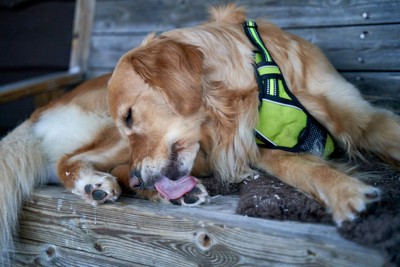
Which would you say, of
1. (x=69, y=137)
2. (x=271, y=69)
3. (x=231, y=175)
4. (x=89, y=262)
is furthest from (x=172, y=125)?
(x=69, y=137)

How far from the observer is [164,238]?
1905 millimetres

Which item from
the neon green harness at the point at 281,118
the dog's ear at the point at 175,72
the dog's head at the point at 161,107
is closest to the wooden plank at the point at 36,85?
the dog's head at the point at 161,107

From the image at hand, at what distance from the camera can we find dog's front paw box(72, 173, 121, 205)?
207 cm

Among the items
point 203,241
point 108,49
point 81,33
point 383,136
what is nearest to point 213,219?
point 203,241

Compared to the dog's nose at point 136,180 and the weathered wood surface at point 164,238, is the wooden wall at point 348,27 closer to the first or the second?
the weathered wood surface at point 164,238

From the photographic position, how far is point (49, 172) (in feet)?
8.32

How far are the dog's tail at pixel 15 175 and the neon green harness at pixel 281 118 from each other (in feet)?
4.04

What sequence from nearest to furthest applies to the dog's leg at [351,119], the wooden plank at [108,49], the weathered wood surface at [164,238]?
the weathered wood surface at [164,238], the dog's leg at [351,119], the wooden plank at [108,49]

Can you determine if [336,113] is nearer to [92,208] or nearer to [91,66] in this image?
[92,208]

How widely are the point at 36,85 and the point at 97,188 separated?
69.4 inches

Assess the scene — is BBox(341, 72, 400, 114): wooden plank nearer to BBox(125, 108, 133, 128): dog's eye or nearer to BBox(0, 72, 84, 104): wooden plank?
BBox(125, 108, 133, 128): dog's eye

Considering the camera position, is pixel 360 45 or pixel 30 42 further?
pixel 30 42

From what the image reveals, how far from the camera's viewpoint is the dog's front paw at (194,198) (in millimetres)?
1975

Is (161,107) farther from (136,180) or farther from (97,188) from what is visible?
(97,188)
